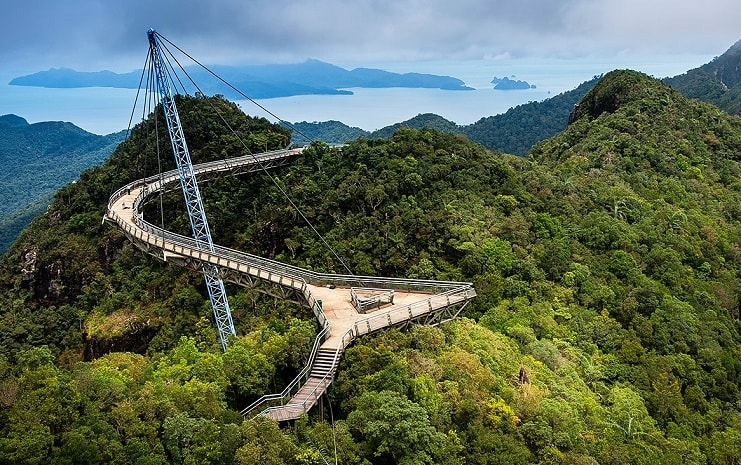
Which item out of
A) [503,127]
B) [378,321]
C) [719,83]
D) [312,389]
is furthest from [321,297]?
[719,83]

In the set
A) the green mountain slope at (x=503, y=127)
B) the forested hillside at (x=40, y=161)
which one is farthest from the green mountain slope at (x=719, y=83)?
the forested hillside at (x=40, y=161)

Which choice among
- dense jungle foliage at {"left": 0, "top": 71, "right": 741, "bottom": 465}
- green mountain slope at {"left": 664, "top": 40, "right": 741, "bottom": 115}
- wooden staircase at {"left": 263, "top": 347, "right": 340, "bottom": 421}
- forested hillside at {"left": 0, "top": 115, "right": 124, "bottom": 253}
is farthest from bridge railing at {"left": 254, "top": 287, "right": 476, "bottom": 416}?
forested hillside at {"left": 0, "top": 115, "right": 124, "bottom": 253}

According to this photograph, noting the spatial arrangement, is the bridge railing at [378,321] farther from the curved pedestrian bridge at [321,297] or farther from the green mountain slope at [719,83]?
the green mountain slope at [719,83]

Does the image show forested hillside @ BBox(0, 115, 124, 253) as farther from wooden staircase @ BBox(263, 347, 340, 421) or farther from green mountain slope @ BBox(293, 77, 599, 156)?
wooden staircase @ BBox(263, 347, 340, 421)

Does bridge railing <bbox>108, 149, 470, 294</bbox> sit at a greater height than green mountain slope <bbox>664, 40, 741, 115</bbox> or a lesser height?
lesser

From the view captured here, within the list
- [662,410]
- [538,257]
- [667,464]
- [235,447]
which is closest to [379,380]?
[235,447]

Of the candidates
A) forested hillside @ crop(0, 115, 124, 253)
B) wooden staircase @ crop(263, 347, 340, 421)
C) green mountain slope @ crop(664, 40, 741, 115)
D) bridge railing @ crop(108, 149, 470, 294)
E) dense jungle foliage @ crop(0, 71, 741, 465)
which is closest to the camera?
dense jungle foliage @ crop(0, 71, 741, 465)

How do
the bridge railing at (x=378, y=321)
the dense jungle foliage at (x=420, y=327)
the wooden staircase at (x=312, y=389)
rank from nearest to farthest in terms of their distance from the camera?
the dense jungle foliage at (x=420, y=327) → the wooden staircase at (x=312, y=389) → the bridge railing at (x=378, y=321)

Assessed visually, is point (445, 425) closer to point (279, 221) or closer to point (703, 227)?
point (279, 221)

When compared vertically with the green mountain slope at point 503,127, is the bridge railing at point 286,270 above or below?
below
